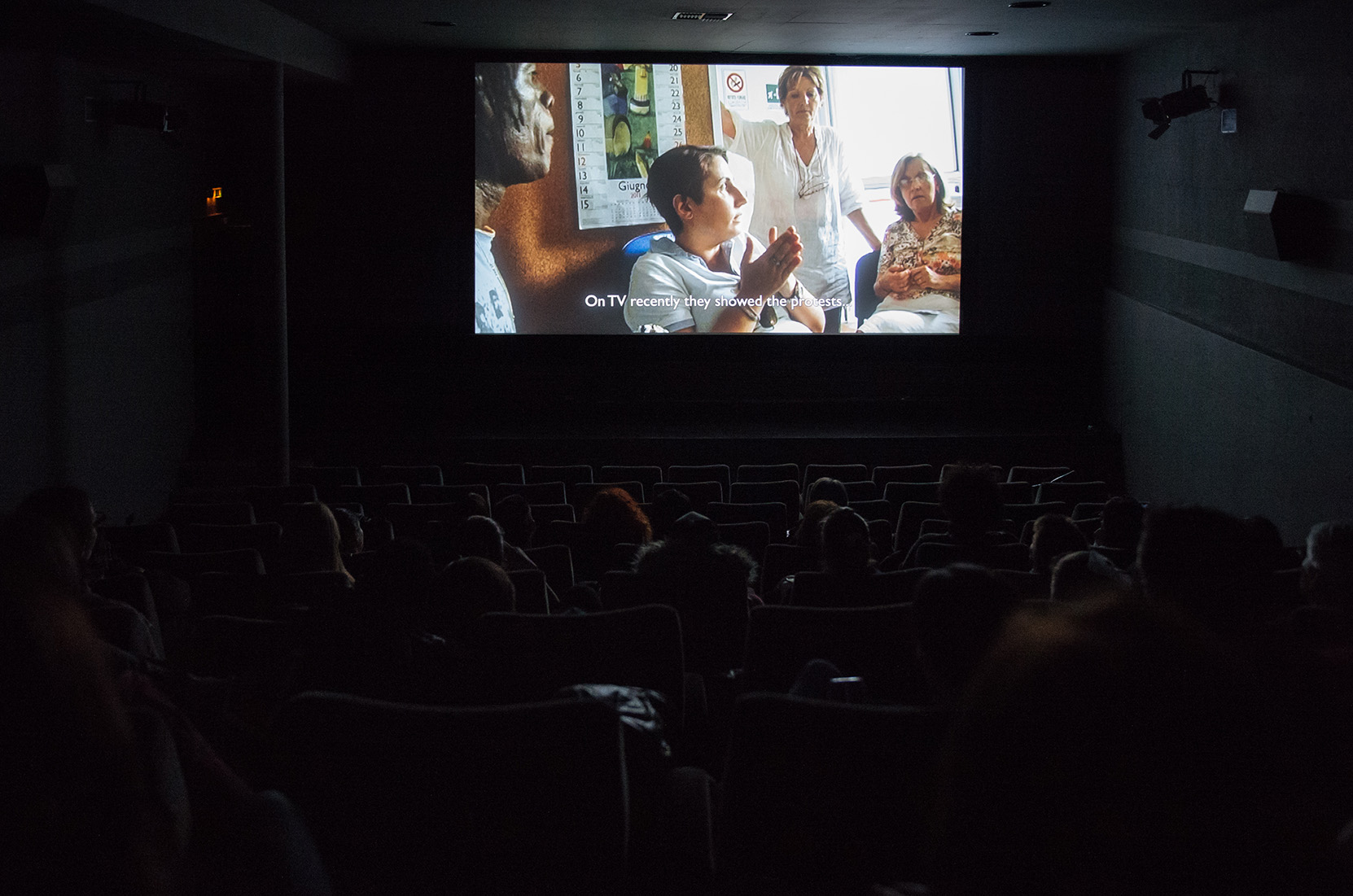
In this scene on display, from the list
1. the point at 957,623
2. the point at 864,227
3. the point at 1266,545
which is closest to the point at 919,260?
the point at 864,227

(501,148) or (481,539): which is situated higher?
(501,148)

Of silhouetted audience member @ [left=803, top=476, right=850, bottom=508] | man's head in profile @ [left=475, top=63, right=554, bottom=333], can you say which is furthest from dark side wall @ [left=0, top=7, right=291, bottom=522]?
silhouetted audience member @ [left=803, top=476, right=850, bottom=508]

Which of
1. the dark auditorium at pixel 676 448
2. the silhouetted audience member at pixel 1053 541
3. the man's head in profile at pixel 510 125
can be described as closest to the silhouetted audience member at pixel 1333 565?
the dark auditorium at pixel 676 448

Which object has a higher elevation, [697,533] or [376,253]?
[376,253]

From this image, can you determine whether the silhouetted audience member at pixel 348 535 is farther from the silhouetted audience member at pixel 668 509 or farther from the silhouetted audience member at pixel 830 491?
the silhouetted audience member at pixel 830 491

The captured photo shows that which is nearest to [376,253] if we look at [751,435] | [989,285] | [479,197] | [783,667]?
[479,197]

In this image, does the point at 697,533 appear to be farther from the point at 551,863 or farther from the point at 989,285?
the point at 989,285

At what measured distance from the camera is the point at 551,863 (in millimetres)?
1872

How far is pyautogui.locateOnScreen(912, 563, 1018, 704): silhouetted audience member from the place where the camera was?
1916mm

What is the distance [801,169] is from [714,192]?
85cm

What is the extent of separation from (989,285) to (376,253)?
613 cm

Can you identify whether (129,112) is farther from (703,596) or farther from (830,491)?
(703,596)

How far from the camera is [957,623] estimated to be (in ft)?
6.31

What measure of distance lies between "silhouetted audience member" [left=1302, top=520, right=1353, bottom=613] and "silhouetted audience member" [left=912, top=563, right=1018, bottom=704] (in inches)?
63.9
